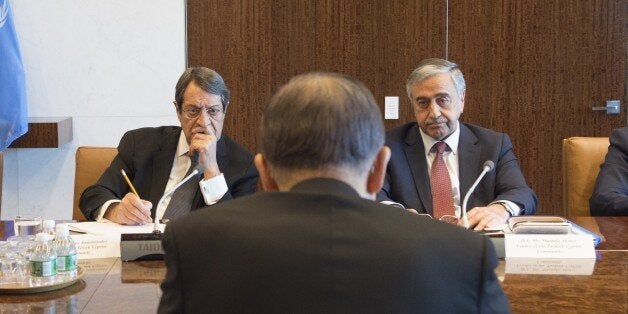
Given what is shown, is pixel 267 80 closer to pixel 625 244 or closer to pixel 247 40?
pixel 247 40

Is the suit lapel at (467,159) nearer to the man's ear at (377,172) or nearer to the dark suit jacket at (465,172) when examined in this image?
the dark suit jacket at (465,172)

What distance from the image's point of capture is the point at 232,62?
5324 millimetres

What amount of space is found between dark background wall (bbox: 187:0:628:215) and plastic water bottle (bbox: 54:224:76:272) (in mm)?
3178

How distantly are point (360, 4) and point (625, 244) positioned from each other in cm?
301

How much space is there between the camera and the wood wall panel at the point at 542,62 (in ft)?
17.5

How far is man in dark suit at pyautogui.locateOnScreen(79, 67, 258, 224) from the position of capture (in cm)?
323

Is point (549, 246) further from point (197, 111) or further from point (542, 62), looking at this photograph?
point (542, 62)

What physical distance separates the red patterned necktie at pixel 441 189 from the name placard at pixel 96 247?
120 centimetres

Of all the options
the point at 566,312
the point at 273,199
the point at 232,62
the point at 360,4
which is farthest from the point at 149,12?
the point at 273,199

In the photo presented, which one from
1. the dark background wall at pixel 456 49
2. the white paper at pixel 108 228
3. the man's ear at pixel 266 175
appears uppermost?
the dark background wall at pixel 456 49

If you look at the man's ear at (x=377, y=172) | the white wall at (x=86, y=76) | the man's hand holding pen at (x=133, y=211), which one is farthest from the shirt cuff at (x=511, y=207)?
the white wall at (x=86, y=76)

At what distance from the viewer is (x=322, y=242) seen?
3.87 ft

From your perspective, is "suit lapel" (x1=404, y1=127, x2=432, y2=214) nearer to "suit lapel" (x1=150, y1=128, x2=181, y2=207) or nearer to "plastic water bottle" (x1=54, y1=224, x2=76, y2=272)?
"suit lapel" (x1=150, y1=128, x2=181, y2=207)

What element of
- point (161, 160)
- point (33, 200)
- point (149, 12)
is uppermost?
point (149, 12)
